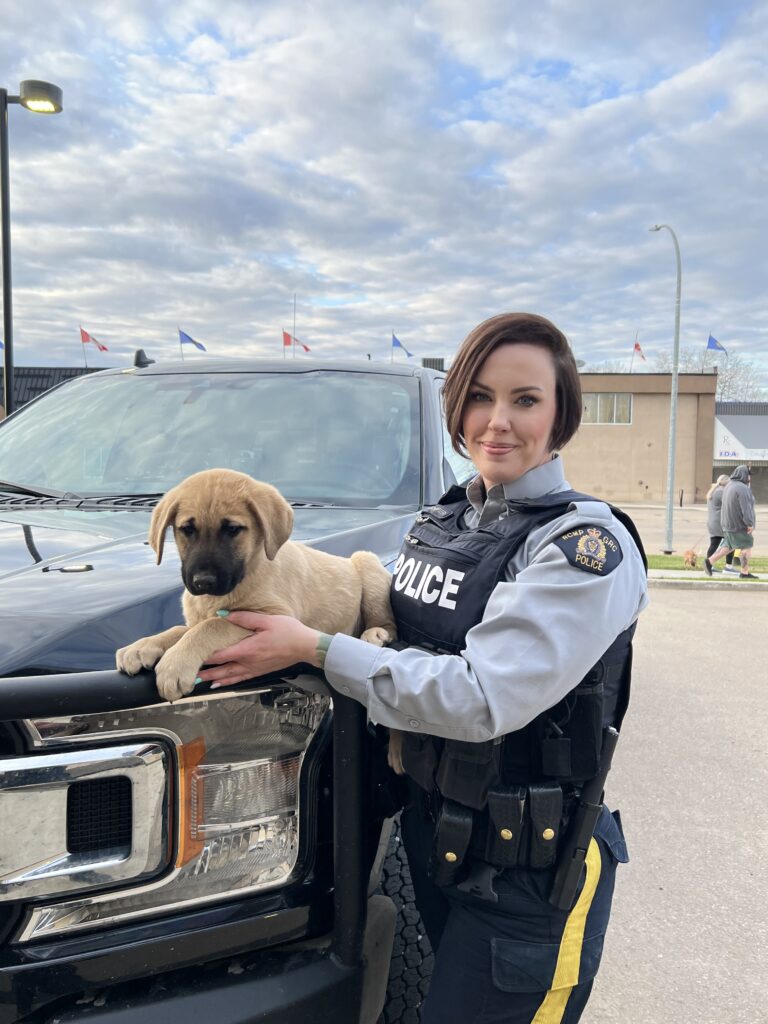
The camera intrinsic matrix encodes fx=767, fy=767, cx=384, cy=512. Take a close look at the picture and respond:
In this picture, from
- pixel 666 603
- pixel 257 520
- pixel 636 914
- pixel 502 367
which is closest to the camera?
pixel 257 520

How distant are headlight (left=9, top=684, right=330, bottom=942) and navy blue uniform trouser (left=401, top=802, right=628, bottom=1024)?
16.3 inches

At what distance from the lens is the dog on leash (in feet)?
4.61

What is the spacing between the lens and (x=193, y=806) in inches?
58.6

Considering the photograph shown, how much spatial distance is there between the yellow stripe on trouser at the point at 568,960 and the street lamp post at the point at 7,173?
732cm

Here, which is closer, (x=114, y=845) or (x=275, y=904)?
(x=114, y=845)

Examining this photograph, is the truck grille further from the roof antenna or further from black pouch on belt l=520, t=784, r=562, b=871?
the roof antenna

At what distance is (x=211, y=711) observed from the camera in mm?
1476

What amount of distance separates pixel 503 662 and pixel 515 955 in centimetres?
66

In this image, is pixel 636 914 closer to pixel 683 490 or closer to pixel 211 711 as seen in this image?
pixel 211 711

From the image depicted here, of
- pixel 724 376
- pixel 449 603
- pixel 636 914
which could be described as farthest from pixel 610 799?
pixel 724 376

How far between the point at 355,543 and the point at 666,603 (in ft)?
31.1

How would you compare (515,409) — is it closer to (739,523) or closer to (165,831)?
(165,831)

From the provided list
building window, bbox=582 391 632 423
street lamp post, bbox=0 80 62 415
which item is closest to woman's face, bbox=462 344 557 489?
street lamp post, bbox=0 80 62 415

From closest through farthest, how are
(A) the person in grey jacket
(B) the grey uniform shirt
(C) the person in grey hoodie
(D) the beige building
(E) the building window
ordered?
(B) the grey uniform shirt → (C) the person in grey hoodie → (A) the person in grey jacket → (D) the beige building → (E) the building window
